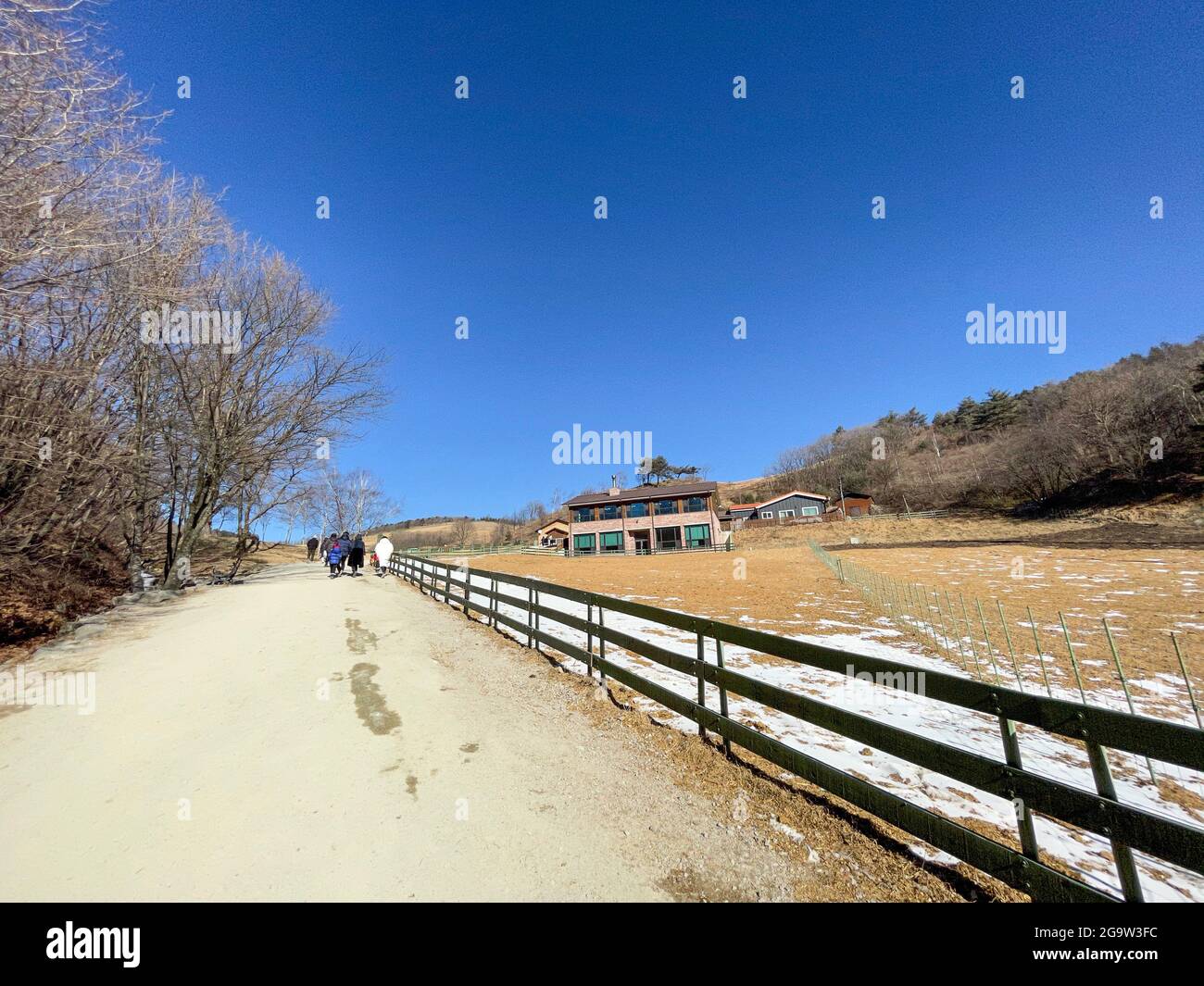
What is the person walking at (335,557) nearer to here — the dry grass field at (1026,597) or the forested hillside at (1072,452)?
the dry grass field at (1026,597)

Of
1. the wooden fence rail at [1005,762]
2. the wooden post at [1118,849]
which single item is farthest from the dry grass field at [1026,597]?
the wooden post at [1118,849]

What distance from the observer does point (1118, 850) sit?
7.32 ft

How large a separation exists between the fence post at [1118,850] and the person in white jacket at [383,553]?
21.6 metres

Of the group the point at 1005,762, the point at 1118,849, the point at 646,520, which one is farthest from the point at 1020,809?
the point at 646,520

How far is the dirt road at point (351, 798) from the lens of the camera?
2717 millimetres

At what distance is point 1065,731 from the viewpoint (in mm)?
2189

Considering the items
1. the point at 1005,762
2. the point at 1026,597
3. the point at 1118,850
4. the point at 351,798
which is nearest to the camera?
the point at 1118,850

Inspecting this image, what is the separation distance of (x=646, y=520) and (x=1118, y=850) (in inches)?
1735

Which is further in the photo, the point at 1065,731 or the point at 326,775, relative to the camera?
the point at 326,775

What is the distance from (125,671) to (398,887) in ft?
22.5

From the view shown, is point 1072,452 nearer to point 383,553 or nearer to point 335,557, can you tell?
point 383,553

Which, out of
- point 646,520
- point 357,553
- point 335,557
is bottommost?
point 335,557
